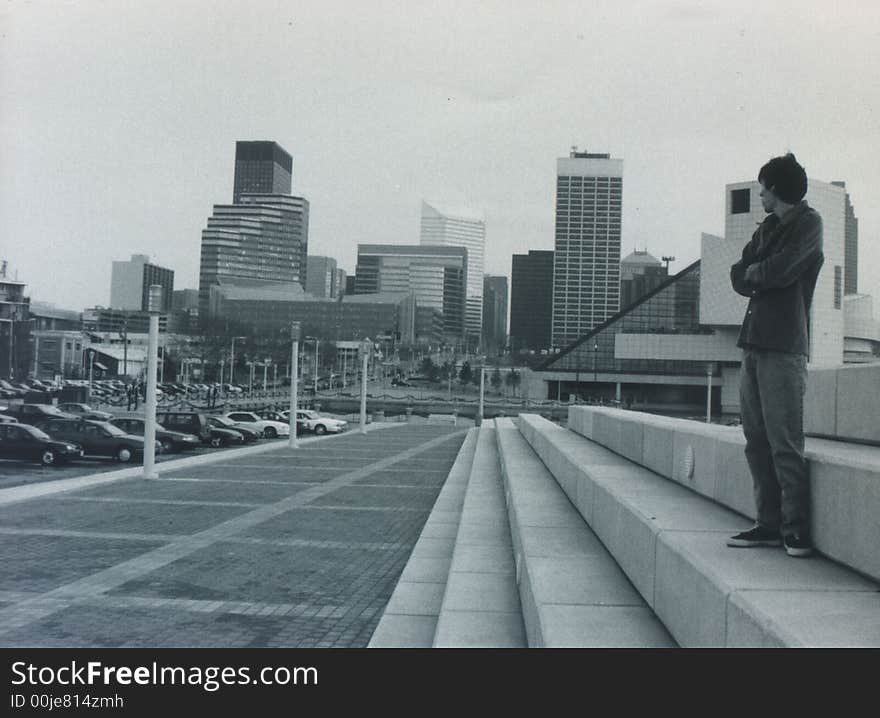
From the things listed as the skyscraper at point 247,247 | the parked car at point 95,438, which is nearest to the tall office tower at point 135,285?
the parked car at point 95,438

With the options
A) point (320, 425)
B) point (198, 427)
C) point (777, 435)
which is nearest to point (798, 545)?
point (777, 435)

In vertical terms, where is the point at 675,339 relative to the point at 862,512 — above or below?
above

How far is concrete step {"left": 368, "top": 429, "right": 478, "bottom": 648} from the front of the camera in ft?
18.6

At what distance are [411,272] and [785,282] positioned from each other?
187869 millimetres

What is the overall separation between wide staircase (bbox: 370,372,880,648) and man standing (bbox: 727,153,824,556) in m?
0.11

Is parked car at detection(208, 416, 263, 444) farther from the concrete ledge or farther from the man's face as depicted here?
the man's face

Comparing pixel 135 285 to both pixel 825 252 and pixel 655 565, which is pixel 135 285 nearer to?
pixel 655 565

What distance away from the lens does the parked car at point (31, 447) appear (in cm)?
2239

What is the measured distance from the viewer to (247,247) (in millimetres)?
184375

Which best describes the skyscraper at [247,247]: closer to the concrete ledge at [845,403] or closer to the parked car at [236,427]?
the parked car at [236,427]

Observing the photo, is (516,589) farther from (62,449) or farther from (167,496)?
(62,449)
